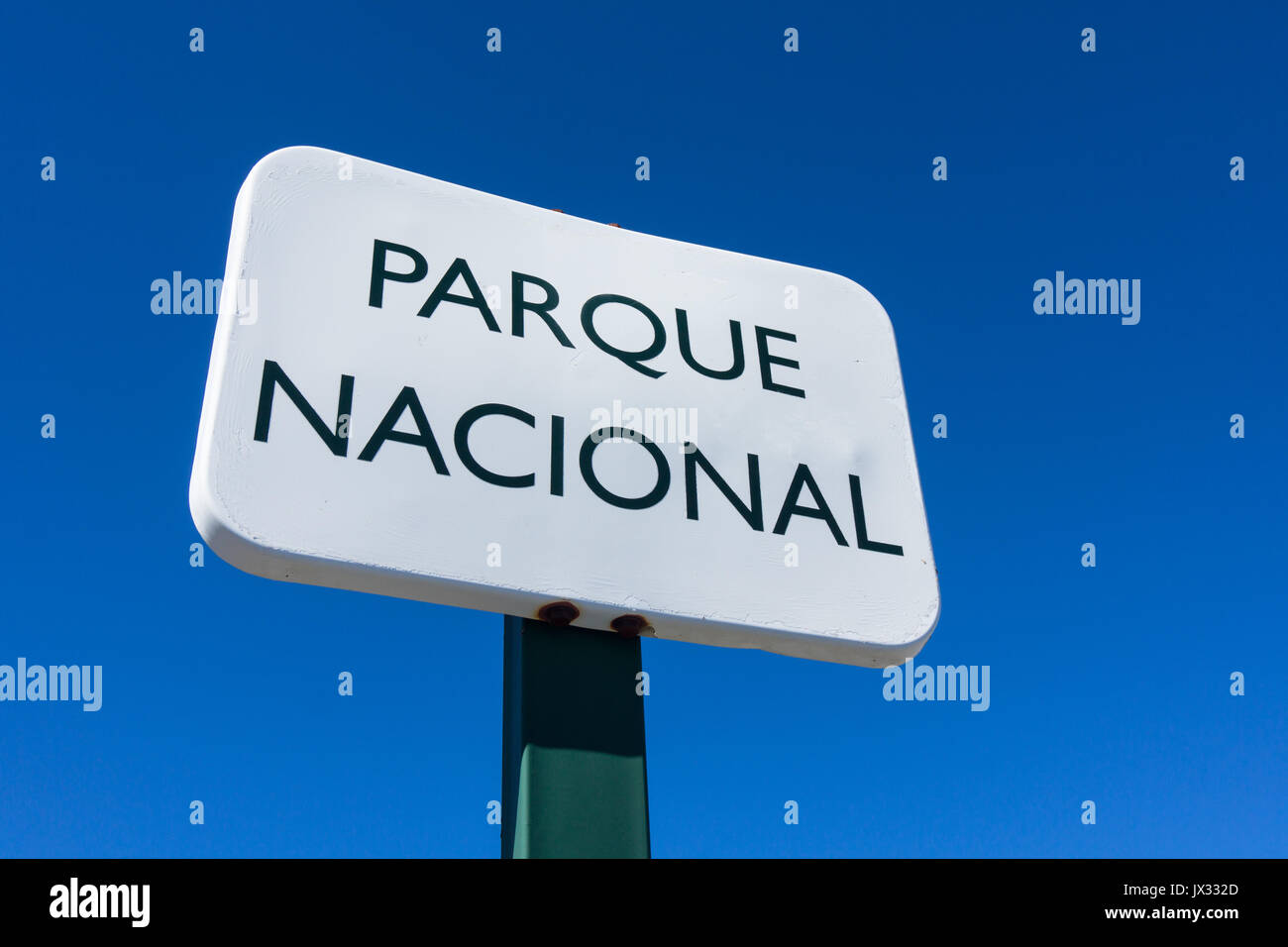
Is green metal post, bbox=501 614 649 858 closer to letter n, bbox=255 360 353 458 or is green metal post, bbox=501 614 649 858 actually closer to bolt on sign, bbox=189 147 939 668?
bolt on sign, bbox=189 147 939 668

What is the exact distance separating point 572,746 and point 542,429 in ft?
2.08

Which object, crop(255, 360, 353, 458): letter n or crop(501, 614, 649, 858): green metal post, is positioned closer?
crop(501, 614, 649, 858): green metal post

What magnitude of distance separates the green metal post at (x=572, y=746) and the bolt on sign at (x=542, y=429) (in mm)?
71

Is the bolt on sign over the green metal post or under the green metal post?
over

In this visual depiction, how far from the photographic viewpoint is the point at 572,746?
1.91 metres

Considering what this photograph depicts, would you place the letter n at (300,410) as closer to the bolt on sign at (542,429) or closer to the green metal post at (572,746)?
the bolt on sign at (542,429)

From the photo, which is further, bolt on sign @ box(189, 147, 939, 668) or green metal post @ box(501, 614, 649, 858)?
bolt on sign @ box(189, 147, 939, 668)

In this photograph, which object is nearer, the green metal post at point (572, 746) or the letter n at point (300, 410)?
the green metal post at point (572, 746)

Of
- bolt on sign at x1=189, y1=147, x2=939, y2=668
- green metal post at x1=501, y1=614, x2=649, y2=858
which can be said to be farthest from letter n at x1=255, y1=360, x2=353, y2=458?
green metal post at x1=501, y1=614, x2=649, y2=858

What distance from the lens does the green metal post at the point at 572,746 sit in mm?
1818

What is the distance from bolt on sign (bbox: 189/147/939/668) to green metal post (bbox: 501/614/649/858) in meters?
0.07

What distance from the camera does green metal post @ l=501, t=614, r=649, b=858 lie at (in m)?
1.82

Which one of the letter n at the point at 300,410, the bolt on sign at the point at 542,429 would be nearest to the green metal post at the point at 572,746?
the bolt on sign at the point at 542,429
